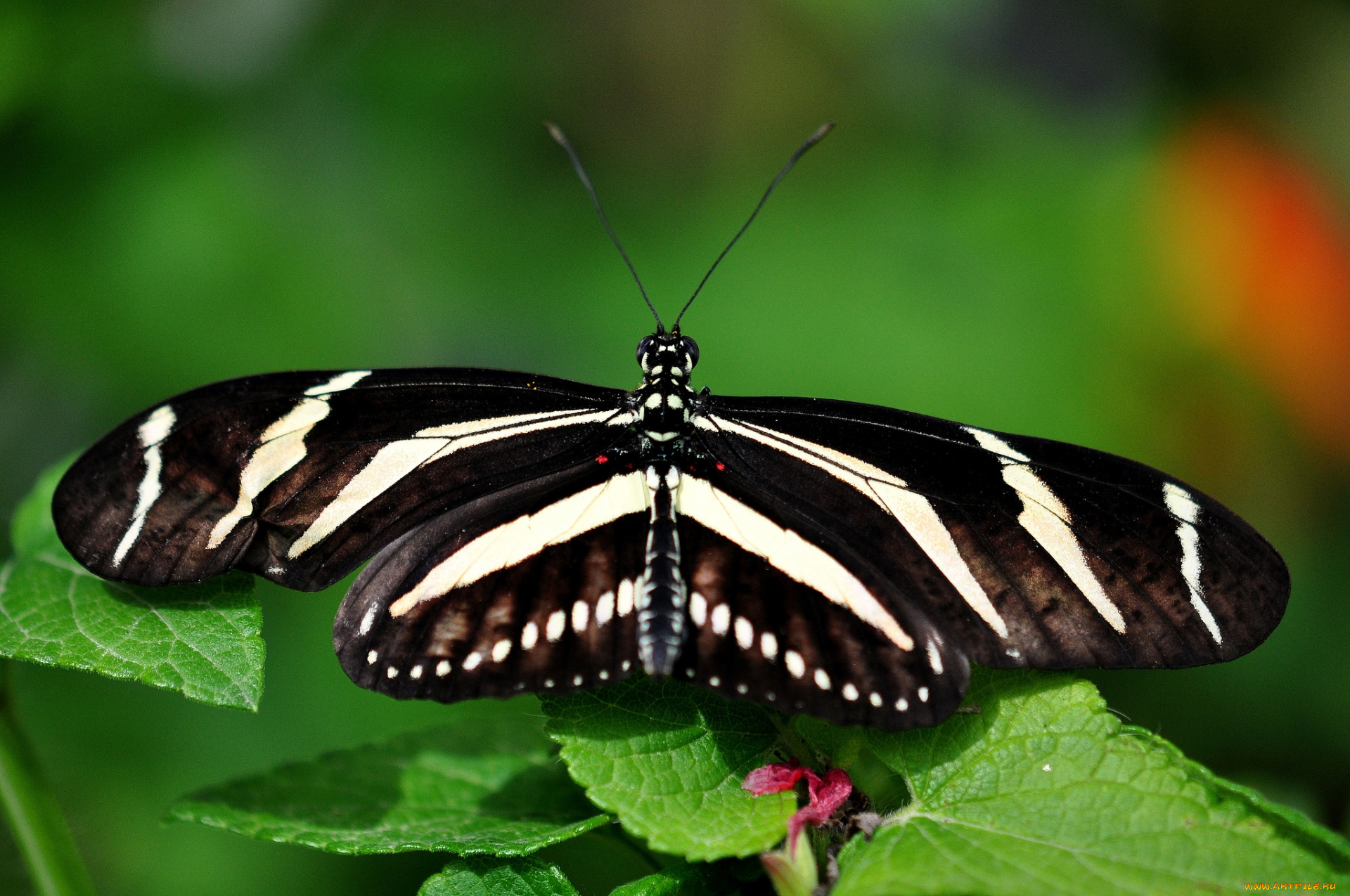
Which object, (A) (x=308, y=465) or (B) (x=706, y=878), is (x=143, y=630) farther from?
(B) (x=706, y=878)

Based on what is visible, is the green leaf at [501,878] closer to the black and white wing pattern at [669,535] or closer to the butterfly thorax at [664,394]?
the black and white wing pattern at [669,535]

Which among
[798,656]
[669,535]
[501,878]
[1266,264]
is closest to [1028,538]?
[798,656]

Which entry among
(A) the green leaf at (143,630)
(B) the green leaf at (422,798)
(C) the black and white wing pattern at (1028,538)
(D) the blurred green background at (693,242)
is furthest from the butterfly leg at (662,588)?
(D) the blurred green background at (693,242)

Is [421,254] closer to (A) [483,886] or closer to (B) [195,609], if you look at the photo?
(B) [195,609]

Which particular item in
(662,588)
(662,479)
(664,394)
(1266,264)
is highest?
(1266,264)

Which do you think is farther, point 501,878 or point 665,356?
point 665,356

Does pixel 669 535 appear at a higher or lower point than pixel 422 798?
higher
